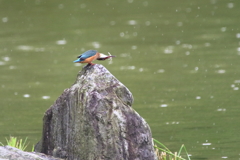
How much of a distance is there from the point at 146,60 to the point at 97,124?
438 inches

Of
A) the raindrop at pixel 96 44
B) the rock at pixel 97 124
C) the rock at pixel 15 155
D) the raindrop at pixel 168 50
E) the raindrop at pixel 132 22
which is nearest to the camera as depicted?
the rock at pixel 15 155

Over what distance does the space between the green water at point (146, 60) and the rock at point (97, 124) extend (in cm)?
312

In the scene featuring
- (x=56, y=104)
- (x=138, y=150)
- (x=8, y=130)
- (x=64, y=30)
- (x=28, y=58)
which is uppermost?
(x=64, y=30)

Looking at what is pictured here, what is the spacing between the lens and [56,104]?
23.4ft

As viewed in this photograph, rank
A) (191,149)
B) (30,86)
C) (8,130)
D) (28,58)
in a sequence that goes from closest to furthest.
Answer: (191,149) → (8,130) → (30,86) → (28,58)

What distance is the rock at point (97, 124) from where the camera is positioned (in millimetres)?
6730

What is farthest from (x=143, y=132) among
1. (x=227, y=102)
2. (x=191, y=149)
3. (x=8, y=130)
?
(x=227, y=102)

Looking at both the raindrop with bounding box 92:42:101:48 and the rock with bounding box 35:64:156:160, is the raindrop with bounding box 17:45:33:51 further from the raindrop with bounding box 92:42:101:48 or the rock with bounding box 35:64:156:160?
the rock with bounding box 35:64:156:160

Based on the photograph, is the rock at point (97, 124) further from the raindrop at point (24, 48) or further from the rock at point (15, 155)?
the raindrop at point (24, 48)

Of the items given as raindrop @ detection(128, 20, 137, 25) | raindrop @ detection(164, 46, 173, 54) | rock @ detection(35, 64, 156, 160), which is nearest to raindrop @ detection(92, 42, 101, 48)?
raindrop @ detection(164, 46, 173, 54)

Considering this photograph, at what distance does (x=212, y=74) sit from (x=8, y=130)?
6.06m

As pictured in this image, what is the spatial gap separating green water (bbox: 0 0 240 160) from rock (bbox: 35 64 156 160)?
3116 mm

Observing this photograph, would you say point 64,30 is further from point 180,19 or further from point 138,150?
point 138,150

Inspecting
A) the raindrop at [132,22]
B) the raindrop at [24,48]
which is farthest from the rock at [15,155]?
the raindrop at [132,22]
